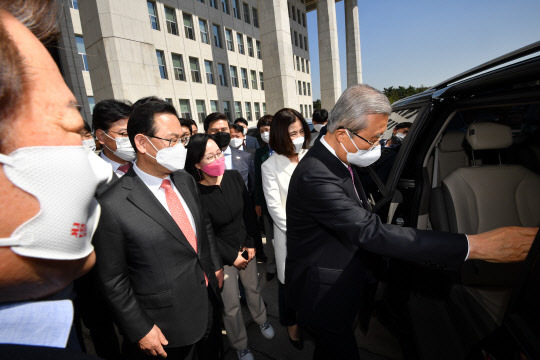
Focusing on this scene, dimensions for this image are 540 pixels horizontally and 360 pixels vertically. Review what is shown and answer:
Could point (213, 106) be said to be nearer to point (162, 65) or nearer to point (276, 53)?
point (162, 65)

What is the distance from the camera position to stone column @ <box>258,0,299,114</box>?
1189cm

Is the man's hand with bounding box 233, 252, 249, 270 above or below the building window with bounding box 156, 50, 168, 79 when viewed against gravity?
below

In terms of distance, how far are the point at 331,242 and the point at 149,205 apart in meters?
1.20

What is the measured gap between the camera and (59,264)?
1.72 ft

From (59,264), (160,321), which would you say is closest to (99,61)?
(160,321)

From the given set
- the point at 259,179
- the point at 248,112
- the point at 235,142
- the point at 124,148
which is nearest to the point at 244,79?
the point at 248,112

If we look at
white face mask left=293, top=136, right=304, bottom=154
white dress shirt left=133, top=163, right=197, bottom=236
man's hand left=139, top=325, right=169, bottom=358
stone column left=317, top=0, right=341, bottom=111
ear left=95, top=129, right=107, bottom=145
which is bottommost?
man's hand left=139, top=325, right=169, bottom=358

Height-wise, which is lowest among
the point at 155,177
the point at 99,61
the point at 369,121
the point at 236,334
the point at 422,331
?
the point at 236,334

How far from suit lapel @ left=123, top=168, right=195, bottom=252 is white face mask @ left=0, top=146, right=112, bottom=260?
42.4 inches

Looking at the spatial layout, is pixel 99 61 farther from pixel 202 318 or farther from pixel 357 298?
pixel 357 298

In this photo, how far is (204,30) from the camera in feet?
75.0

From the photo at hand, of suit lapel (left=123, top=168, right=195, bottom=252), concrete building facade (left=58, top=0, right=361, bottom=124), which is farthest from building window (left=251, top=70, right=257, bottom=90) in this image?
suit lapel (left=123, top=168, right=195, bottom=252)

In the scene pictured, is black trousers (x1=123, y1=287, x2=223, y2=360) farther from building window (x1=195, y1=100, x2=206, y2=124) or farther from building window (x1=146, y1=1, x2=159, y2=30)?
building window (x1=146, y1=1, x2=159, y2=30)

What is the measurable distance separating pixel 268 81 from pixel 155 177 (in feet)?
39.8
